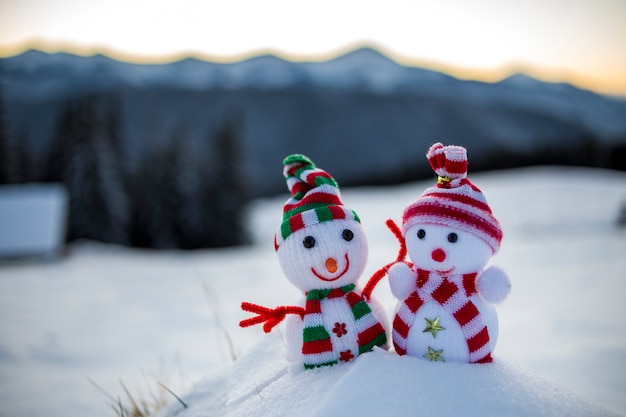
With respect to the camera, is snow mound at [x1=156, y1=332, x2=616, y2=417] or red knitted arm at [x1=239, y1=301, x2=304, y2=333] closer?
snow mound at [x1=156, y1=332, x2=616, y2=417]

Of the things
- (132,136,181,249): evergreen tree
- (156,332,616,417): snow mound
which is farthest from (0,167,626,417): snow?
(132,136,181,249): evergreen tree

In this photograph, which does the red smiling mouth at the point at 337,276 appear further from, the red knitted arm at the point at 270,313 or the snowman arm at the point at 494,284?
the snowman arm at the point at 494,284

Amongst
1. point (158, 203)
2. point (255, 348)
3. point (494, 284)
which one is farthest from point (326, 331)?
point (158, 203)

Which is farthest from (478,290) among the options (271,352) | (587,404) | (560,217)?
(560,217)

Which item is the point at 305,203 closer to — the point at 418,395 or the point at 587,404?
the point at 418,395

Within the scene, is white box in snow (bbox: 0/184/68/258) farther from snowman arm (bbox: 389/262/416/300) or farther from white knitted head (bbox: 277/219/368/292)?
snowman arm (bbox: 389/262/416/300)

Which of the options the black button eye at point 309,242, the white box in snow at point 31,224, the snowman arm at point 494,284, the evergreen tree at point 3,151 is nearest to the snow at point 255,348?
the snowman arm at point 494,284
